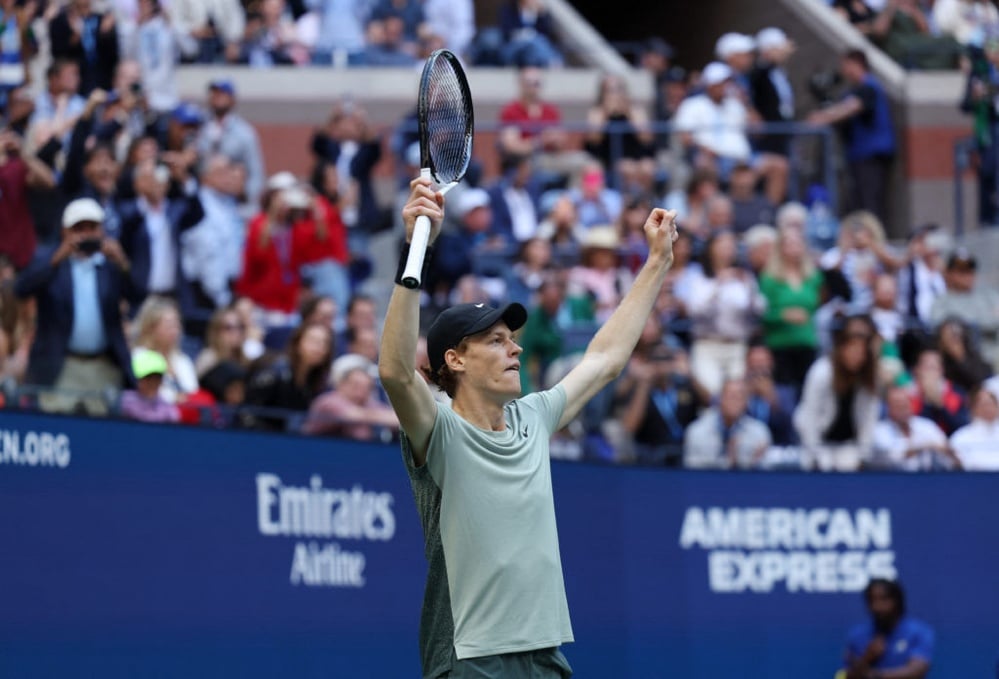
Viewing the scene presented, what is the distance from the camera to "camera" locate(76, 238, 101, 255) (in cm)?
969

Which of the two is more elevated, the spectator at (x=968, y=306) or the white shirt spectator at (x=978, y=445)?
the spectator at (x=968, y=306)

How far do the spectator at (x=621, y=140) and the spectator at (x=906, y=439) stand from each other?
3.72 m

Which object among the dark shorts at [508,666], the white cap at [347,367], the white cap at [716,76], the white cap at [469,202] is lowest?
the white cap at [347,367]

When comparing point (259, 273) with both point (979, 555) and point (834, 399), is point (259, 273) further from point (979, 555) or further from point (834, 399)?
point (979, 555)

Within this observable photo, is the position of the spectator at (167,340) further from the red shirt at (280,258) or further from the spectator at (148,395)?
the red shirt at (280,258)

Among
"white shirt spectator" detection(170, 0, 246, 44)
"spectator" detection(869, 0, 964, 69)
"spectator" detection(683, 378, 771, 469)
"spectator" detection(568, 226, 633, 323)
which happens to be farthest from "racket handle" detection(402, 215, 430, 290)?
"spectator" detection(869, 0, 964, 69)

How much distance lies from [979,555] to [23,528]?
4773 mm

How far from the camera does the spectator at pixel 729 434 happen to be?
10977mm

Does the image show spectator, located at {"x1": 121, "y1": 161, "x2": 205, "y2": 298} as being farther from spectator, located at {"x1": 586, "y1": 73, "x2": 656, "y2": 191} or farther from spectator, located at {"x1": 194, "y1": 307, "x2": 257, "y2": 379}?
spectator, located at {"x1": 586, "y1": 73, "x2": 656, "y2": 191}

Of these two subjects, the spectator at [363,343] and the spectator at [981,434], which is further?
the spectator at [981,434]

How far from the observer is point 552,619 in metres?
5.05

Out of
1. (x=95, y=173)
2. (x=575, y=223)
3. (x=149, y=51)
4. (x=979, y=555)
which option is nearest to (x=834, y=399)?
(x=979, y=555)

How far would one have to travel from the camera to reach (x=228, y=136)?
45.3 feet

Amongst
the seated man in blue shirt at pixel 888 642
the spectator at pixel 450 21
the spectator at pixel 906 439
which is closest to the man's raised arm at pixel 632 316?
the seated man in blue shirt at pixel 888 642
